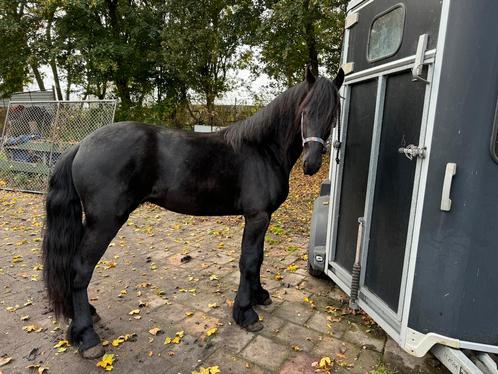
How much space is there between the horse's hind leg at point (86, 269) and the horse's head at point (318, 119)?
1.48 metres

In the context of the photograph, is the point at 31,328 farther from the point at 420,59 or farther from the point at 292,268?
the point at 420,59

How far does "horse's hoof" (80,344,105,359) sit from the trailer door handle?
238cm

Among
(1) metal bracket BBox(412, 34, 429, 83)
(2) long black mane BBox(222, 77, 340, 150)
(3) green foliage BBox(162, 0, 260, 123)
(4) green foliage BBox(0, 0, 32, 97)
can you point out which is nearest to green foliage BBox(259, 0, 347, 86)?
(3) green foliage BBox(162, 0, 260, 123)

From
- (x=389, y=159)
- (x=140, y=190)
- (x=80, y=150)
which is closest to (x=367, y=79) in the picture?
(x=389, y=159)

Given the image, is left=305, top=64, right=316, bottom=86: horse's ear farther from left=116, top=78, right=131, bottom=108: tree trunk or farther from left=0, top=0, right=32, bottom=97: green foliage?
left=0, top=0, right=32, bottom=97: green foliage

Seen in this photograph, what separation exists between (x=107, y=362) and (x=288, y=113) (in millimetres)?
2176

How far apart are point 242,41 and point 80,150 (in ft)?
31.6

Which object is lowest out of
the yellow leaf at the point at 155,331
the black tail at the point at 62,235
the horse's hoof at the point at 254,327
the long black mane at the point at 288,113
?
the yellow leaf at the point at 155,331

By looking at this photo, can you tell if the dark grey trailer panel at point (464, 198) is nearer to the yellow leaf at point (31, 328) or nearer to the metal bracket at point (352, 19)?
the metal bracket at point (352, 19)

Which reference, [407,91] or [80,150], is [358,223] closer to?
[407,91]

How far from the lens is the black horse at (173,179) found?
93.3 inches

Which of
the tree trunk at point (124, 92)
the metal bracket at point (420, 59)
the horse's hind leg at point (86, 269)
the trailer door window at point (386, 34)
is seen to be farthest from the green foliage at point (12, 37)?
the metal bracket at point (420, 59)

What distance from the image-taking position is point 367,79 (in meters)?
2.50

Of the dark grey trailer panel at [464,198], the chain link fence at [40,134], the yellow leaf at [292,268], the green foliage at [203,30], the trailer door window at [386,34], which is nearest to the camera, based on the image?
the dark grey trailer panel at [464,198]
